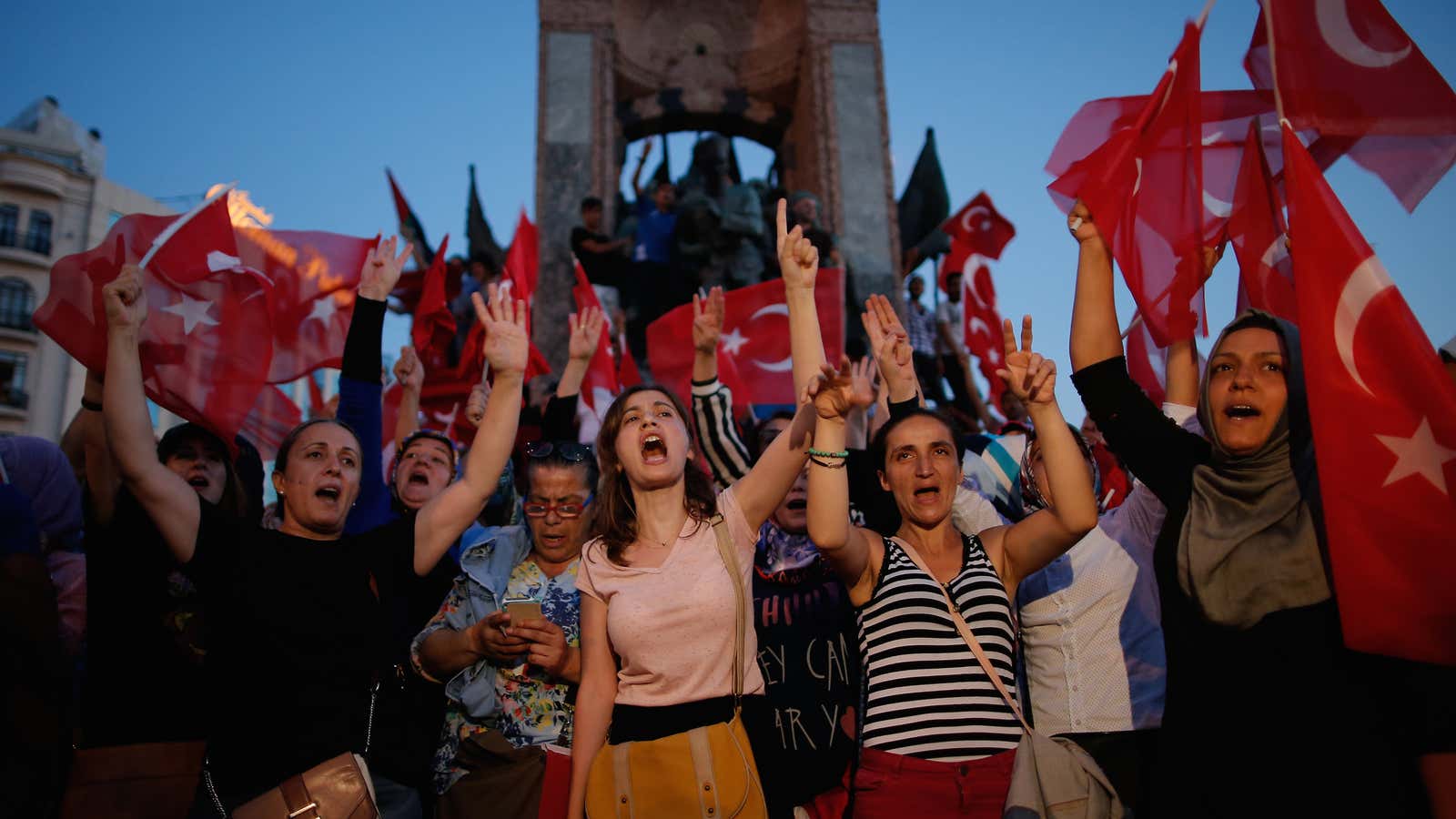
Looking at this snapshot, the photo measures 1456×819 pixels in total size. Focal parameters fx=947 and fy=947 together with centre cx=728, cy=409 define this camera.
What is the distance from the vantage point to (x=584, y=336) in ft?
14.5

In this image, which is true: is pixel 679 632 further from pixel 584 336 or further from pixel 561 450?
pixel 584 336

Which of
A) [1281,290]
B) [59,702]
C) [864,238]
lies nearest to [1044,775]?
[1281,290]

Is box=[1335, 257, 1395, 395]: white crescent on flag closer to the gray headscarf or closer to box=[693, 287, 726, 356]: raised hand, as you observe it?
the gray headscarf

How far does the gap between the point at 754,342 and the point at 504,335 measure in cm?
348

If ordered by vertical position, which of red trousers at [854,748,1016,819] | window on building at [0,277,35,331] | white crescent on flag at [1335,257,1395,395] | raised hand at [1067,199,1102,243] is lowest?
red trousers at [854,748,1016,819]

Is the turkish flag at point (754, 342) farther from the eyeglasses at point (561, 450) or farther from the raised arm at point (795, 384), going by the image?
the raised arm at point (795, 384)

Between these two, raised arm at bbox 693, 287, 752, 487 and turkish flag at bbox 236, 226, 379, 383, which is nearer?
raised arm at bbox 693, 287, 752, 487

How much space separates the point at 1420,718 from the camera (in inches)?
78.5

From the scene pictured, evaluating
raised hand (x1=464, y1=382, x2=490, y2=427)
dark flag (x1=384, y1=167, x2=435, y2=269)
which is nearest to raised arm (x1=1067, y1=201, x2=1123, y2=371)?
raised hand (x1=464, y1=382, x2=490, y2=427)

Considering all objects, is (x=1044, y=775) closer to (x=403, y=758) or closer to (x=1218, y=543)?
(x=1218, y=543)

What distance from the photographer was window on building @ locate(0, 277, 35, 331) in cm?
3092

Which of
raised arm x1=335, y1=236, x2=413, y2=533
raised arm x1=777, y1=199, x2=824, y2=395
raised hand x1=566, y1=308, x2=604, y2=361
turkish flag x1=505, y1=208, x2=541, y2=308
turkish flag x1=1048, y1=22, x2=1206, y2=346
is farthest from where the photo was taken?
turkish flag x1=505, y1=208, x2=541, y2=308

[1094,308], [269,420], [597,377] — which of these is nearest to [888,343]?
[1094,308]

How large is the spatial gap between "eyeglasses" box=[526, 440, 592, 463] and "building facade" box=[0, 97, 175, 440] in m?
33.3
